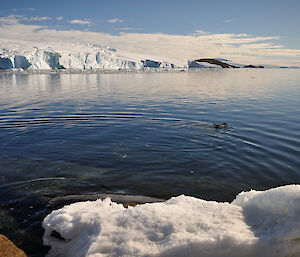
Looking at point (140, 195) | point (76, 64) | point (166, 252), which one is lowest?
point (140, 195)

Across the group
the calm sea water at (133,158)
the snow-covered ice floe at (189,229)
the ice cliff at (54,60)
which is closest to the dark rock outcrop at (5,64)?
the ice cliff at (54,60)

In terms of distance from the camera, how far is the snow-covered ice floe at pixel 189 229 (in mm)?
3518

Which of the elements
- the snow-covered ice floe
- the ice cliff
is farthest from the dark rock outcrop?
the snow-covered ice floe

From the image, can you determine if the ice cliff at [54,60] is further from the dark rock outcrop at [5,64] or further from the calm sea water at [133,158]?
the calm sea water at [133,158]

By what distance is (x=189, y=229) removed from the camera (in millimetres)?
3889

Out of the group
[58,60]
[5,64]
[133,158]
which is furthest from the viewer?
[58,60]

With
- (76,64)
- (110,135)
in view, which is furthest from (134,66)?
(110,135)

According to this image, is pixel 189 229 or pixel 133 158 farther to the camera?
pixel 133 158

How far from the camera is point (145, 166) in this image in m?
9.08

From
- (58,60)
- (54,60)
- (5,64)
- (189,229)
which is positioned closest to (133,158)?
(189,229)

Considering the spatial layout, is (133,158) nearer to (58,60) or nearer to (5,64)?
(5,64)

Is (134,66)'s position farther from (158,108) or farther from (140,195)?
(140,195)

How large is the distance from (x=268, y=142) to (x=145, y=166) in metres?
6.45

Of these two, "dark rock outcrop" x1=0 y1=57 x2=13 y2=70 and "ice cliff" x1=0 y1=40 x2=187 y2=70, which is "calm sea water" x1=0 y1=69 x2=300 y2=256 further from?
"ice cliff" x1=0 y1=40 x2=187 y2=70
